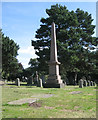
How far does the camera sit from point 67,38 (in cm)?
2714

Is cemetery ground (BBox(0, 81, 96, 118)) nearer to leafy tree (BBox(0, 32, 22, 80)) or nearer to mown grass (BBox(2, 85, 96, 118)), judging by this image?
mown grass (BBox(2, 85, 96, 118))

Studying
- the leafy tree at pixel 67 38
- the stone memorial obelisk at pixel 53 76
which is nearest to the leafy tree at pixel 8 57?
the leafy tree at pixel 67 38

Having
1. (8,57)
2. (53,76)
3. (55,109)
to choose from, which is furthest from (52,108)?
(8,57)

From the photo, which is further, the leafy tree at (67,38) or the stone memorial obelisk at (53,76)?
the leafy tree at (67,38)

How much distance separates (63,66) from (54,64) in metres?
10.9

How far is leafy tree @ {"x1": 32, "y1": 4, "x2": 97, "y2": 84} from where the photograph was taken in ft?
84.5

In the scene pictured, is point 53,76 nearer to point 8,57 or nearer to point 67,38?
point 67,38

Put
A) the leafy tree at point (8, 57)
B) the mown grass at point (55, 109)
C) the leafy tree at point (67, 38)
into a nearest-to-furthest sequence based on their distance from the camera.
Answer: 1. the mown grass at point (55, 109)
2. the leafy tree at point (67, 38)
3. the leafy tree at point (8, 57)

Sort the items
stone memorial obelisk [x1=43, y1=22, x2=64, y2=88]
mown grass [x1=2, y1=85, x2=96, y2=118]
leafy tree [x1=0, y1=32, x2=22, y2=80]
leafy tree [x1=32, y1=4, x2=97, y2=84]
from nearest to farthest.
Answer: mown grass [x1=2, y1=85, x2=96, y2=118], stone memorial obelisk [x1=43, y1=22, x2=64, y2=88], leafy tree [x1=32, y1=4, x2=97, y2=84], leafy tree [x1=0, y1=32, x2=22, y2=80]

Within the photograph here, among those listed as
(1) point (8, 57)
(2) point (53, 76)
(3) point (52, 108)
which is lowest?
(3) point (52, 108)

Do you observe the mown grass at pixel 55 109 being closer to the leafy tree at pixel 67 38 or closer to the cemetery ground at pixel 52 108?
the cemetery ground at pixel 52 108

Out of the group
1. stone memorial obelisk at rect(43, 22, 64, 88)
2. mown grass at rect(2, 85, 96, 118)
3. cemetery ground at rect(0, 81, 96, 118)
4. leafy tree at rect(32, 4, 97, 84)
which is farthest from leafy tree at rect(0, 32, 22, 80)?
mown grass at rect(2, 85, 96, 118)

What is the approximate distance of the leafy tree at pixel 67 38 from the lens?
2575cm

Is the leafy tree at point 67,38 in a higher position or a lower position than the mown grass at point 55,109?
higher
